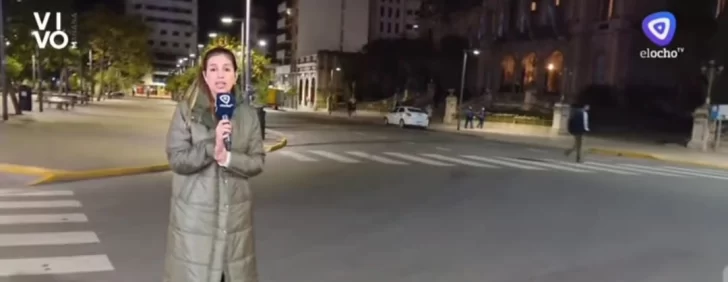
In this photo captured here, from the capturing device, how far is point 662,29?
184ft

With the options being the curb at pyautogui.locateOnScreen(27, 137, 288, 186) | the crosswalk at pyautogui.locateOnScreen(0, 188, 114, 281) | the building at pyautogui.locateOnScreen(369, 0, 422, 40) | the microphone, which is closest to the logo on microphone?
the microphone

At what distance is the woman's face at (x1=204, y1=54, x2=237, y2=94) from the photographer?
13.0 ft

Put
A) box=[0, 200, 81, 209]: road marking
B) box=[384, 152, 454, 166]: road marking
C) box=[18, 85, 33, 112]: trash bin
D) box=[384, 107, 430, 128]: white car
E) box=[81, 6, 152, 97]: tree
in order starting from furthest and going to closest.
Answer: box=[81, 6, 152, 97]: tree, box=[384, 107, 430, 128]: white car, box=[18, 85, 33, 112]: trash bin, box=[384, 152, 454, 166]: road marking, box=[0, 200, 81, 209]: road marking

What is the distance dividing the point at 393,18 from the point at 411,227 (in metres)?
124

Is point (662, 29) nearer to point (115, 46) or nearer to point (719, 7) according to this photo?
point (719, 7)

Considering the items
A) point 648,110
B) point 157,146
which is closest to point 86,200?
point 157,146

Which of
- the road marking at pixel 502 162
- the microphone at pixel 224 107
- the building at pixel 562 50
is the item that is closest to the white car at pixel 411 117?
the building at pixel 562 50

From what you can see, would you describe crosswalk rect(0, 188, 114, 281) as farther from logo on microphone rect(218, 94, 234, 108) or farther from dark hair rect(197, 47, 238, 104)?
logo on microphone rect(218, 94, 234, 108)

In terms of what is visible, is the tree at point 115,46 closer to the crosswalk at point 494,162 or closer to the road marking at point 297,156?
the road marking at point 297,156

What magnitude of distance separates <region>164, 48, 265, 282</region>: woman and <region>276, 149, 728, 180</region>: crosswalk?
13728 mm

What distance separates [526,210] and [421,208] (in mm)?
1735

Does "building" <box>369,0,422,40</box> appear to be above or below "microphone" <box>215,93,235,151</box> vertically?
above

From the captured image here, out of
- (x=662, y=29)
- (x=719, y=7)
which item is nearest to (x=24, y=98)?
(x=662, y=29)

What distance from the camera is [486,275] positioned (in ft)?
22.5
